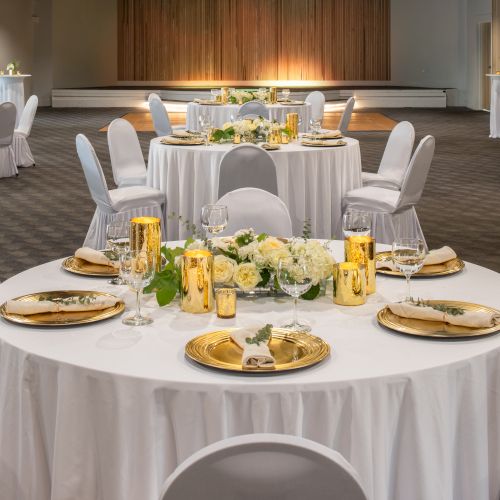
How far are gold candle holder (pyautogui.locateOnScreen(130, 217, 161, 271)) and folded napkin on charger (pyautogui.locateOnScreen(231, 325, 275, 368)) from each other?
68 centimetres

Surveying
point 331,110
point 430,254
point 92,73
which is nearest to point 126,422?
point 430,254

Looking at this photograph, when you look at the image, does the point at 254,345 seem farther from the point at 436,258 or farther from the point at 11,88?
the point at 11,88

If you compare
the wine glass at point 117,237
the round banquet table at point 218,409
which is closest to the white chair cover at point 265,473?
the round banquet table at point 218,409

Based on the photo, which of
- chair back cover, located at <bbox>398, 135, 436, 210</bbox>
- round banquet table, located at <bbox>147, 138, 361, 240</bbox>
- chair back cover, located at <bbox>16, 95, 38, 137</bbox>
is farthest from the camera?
chair back cover, located at <bbox>16, 95, 38, 137</bbox>

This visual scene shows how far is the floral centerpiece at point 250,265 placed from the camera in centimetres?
269

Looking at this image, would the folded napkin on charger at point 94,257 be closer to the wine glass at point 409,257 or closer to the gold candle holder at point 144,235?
the gold candle holder at point 144,235

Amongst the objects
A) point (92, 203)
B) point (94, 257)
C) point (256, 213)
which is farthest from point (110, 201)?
point (92, 203)

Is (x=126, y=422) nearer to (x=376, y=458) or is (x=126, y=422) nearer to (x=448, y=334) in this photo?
(x=376, y=458)

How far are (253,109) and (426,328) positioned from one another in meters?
7.50

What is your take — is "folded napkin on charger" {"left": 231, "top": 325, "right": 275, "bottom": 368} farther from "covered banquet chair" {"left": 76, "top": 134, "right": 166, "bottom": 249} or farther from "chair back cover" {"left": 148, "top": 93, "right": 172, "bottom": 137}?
"chair back cover" {"left": 148, "top": 93, "right": 172, "bottom": 137}

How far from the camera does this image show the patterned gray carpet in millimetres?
7129

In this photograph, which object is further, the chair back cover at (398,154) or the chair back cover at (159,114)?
the chair back cover at (159,114)

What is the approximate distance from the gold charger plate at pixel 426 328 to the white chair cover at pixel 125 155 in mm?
4595

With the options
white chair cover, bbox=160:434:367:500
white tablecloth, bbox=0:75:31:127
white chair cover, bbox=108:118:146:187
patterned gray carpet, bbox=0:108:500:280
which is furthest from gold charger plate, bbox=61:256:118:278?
white tablecloth, bbox=0:75:31:127
